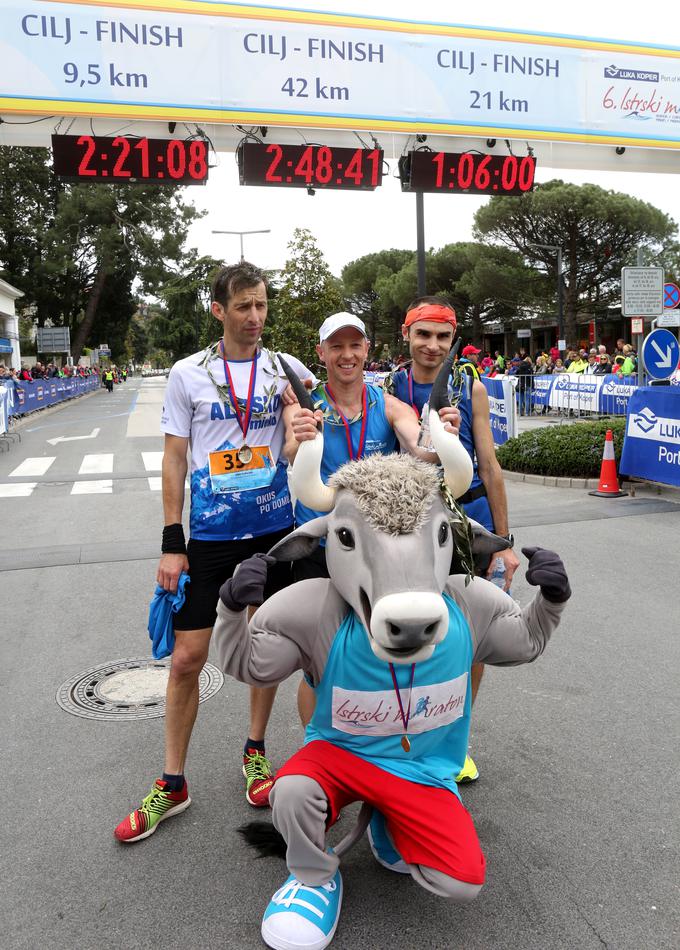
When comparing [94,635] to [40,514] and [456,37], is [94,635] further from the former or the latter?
[456,37]

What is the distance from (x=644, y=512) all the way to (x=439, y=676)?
23.5 feet

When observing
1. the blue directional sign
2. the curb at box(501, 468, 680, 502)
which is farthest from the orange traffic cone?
the blue directional sign

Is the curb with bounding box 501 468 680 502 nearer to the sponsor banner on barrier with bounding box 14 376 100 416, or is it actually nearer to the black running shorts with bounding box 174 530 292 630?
the black running shorts with bounding box 174 530 292 630

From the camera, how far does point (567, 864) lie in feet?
9.14

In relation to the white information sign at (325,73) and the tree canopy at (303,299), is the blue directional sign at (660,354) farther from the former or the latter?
the tree canopy at (303,299)

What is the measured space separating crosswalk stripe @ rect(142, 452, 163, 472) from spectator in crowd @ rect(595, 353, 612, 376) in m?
11.9

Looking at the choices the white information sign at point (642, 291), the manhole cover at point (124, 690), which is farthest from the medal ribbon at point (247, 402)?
the white information sign at point (642, 291)

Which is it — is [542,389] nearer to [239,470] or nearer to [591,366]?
[591,366]

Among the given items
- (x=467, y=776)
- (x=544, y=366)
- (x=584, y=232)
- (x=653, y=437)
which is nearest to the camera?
(x=467, y=776)

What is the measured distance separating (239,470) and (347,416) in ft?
1.69

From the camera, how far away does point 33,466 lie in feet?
45.5

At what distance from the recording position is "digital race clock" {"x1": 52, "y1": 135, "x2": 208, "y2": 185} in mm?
9062

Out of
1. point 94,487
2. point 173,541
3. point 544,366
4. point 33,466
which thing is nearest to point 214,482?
point 173,541

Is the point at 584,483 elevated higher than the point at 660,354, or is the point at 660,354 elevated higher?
the point at 660,354
